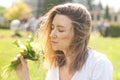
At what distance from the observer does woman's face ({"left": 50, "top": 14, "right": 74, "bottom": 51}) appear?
382 centimetres

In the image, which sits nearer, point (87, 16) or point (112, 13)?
point (87, 16)

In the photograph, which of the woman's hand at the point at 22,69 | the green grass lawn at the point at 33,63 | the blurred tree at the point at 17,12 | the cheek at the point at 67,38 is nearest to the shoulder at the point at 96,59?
the cheek at the point at 67,38

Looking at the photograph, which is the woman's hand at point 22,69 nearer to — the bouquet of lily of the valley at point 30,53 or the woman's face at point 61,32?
the bouquet of lily of the valley at point 30,53

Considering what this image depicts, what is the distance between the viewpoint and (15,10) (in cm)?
10481

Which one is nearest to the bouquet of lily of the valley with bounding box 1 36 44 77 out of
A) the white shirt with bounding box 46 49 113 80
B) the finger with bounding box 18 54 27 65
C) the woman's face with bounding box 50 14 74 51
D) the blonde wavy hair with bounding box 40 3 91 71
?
the finger with bounding box 18 54 27 65

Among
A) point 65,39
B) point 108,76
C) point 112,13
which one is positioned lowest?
point 112,13

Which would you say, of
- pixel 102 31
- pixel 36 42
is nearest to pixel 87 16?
pixel 36 42

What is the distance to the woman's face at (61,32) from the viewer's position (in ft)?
12.5

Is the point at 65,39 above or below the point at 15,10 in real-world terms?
above

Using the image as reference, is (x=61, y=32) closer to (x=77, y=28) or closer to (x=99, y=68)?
(x=77, y=28)

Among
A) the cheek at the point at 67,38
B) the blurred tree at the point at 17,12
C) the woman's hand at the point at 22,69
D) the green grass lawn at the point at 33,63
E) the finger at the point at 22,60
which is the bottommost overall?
the blurred tree at the point at 17,12

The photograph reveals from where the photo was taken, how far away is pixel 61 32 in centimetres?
382

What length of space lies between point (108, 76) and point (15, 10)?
102m

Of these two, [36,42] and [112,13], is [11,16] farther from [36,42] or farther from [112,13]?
[36,42]
